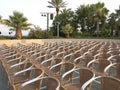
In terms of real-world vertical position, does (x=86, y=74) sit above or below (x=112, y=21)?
below

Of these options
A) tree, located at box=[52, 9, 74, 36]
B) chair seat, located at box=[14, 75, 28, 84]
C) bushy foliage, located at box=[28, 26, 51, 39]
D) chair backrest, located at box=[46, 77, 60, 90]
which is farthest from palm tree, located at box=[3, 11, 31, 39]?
chair backrest, located at box=[46, 77, 60, 90]

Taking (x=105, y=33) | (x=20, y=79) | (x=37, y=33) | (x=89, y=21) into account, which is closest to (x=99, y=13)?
(x=89, y=21)

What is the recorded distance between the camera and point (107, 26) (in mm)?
49969

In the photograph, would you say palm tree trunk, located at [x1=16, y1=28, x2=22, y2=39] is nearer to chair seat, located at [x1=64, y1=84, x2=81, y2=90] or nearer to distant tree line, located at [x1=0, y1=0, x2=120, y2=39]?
distant tree line, located at [x1=0, y1=0, x2=120, y2=39]

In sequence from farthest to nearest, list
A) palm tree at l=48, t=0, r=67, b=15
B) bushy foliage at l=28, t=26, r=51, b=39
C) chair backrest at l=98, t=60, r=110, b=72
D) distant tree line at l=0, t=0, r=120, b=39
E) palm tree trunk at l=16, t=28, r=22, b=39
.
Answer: palm tree at l=48, t=0, r=67, b=15 < distant tree line at l=0, t=0, r=120, b=39 < palm tree trunk at l=16, t=28, r=22, b=39 < bushy foliage at l=28, t=26, r=51, b=39 < chair backrest at l=98, t=60, r=110, b=72

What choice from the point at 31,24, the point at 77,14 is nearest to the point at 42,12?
the point at 31,24

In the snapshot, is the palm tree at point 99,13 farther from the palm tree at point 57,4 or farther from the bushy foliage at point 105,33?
the palm tree at point 57,4

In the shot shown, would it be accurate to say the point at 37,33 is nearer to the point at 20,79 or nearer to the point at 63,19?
the point at 63,19

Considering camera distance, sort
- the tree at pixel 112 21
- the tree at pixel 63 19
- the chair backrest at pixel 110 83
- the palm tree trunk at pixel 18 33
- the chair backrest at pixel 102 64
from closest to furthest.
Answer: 1. the chair backrest at pixel 110 83
2. the chair backrest at pixel 102 64
3. the palm tree trunk at pixel 18 33
4. the tree at pixel 63 19
5. the tree at pixel 112 21

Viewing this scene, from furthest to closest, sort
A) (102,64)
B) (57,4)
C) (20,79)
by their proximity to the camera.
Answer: (57,4) < (102,64) < (20,79)

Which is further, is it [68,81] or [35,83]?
[68,81]

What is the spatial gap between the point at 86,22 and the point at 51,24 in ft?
27.4

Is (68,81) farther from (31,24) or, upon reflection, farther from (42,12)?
(42,12)

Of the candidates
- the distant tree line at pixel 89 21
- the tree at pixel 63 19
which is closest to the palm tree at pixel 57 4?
the distant tree line at pixel 89 21
